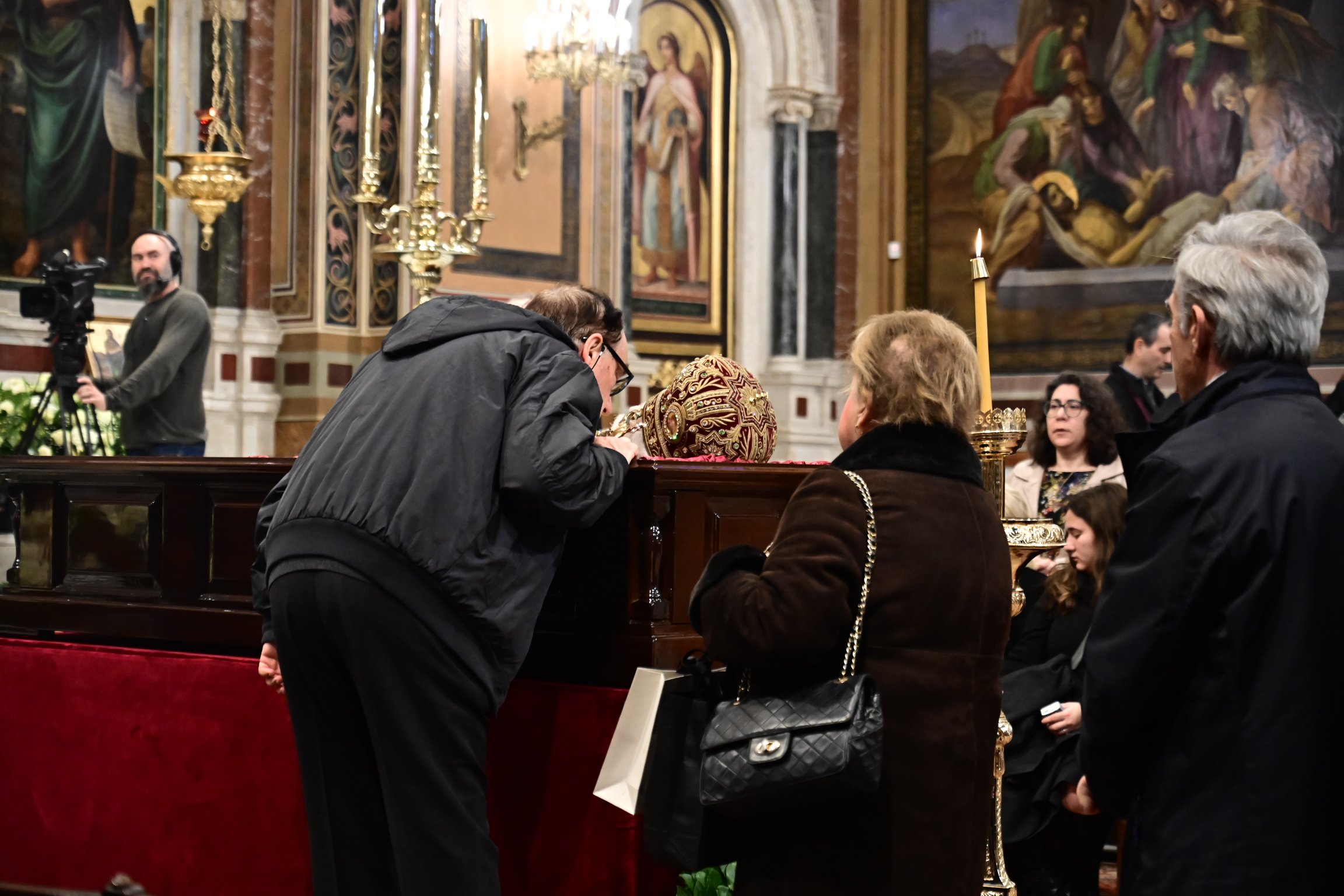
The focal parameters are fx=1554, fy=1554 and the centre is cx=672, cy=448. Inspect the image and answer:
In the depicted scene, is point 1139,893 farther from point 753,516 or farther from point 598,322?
point 598,322

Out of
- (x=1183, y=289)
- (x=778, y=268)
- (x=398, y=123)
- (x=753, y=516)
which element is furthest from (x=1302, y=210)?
(x=1183, y=289)

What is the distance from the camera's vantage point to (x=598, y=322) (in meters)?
3.21

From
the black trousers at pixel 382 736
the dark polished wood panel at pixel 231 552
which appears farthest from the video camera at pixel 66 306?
the black trousers at pixel 382 736

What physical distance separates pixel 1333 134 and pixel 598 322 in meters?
8.22

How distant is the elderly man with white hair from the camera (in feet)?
6.61

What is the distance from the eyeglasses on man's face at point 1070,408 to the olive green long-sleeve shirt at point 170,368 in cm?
312

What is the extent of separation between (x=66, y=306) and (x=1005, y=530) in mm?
4036

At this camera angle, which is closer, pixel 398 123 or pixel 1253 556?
pixel 1253 556

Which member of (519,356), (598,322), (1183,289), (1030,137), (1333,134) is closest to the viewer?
(1183,289)

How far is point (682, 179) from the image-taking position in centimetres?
1136

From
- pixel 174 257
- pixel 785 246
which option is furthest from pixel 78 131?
pixel 785 246

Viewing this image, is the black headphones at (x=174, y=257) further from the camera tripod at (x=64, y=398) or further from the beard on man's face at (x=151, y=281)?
the camera tripod at (x=64, y=398)

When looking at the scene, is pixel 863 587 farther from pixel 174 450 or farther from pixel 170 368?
pixel 174 450

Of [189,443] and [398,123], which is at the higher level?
[398,123]
